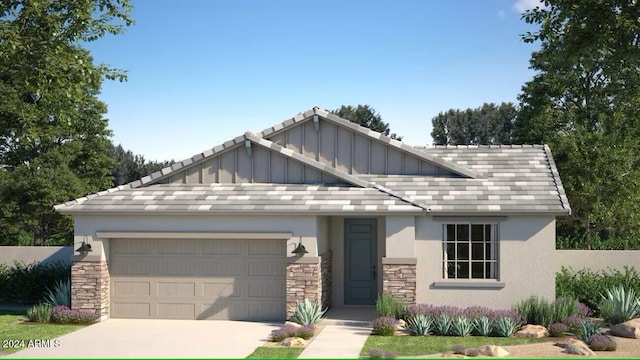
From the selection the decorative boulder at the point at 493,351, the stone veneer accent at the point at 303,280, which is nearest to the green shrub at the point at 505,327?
the decorative boulder at the point at 493,351

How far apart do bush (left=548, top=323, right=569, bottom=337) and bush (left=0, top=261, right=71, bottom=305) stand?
537 inches

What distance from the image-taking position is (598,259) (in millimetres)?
20562

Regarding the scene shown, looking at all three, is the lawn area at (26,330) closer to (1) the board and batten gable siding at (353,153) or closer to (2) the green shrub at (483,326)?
(1) the board and batten gable siding at (353,153)

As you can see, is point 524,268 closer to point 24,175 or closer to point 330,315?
point 330,315

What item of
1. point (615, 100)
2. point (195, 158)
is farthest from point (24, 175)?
point (615, 100)

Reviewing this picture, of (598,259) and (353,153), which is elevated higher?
(353,153)

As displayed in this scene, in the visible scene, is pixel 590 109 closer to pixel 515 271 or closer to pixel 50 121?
pixel 515 271

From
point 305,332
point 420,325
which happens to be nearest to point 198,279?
point 305,332

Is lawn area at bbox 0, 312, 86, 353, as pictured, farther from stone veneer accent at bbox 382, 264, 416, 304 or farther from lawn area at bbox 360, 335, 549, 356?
stone veneer accent at bbox 382, 264, 416, 304

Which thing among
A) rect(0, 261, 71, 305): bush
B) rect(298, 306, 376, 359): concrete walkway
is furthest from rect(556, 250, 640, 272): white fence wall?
rect(0, 261, 71, 305): bush

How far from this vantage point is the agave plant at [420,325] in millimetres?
15570

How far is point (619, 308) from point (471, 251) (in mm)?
3610

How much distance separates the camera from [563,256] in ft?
67.7

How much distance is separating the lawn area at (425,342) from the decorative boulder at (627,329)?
1547mm
